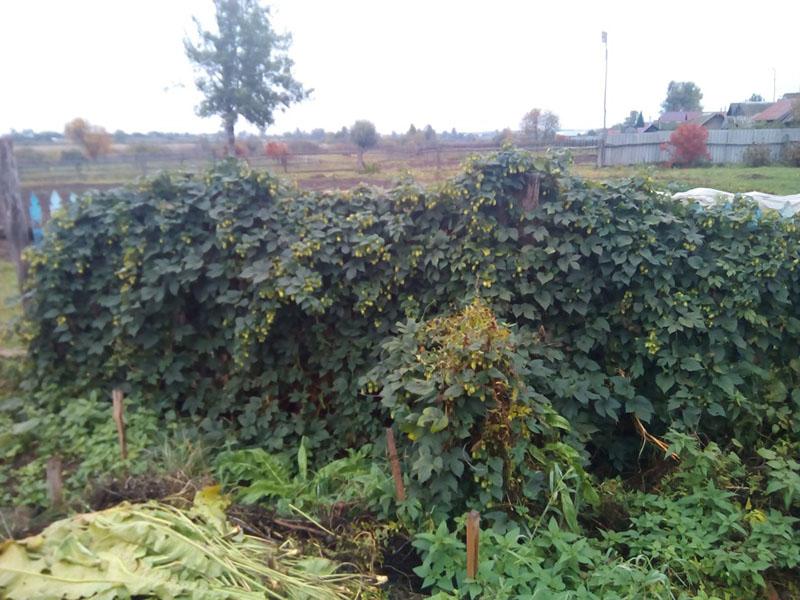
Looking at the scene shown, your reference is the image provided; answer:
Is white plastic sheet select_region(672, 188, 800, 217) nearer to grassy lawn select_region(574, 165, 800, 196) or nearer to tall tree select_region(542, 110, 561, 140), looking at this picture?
tall tree select_region(542, 110, 561, 140)

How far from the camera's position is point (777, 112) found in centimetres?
2062

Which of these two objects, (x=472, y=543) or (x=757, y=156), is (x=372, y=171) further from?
(x=757, y=156)

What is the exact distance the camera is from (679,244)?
4160 millimetres

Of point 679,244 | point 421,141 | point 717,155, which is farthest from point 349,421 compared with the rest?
point 717,155

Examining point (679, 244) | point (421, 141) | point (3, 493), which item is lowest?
point (3, 493)

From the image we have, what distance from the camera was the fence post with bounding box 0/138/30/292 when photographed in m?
5.35

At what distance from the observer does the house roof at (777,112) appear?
1919 centimetres

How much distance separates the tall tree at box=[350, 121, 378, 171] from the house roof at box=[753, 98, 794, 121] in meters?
13.2

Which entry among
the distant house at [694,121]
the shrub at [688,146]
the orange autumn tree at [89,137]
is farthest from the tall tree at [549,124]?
the distant house at [694,121]

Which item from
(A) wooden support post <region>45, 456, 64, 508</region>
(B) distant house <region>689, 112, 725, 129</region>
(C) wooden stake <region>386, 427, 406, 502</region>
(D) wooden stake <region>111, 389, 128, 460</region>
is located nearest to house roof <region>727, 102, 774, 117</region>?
(B) distant house <region>689, 112, 725, 129</region>

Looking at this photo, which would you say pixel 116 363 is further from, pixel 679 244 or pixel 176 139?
pixel 176 139

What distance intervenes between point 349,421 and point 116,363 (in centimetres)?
181

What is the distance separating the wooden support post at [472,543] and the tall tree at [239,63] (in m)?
24.8

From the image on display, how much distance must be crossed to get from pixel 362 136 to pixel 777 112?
1572cm
